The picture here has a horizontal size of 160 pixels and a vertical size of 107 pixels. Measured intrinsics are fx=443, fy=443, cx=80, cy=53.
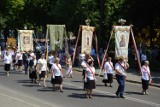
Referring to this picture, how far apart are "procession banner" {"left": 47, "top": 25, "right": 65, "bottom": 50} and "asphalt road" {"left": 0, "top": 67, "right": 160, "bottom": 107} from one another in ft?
12.2

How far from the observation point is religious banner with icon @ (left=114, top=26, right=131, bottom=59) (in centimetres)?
2452

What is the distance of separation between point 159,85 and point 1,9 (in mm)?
47669

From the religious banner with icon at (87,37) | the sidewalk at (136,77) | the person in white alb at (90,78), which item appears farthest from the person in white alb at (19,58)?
the person in white alb at (90,78)

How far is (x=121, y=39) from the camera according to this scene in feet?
81.0

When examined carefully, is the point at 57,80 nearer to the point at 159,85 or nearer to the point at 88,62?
the point at 88,62

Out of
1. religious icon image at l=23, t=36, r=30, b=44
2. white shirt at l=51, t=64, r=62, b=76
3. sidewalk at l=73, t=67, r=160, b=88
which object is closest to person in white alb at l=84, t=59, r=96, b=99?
white shirt at l=51, t=64, r=62, b=76

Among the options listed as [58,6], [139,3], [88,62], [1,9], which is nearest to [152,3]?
[139,3]

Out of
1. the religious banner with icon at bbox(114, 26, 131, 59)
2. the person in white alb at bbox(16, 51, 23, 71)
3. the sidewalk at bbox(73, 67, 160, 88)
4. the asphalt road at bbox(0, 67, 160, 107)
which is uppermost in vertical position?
the religious banner with icon at bbox(114, 26, 131, 59)

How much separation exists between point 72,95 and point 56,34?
8815mm

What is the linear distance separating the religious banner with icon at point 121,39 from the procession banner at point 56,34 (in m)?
5.04

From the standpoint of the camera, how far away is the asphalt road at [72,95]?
17.8 meters

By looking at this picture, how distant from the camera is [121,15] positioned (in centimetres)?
4475

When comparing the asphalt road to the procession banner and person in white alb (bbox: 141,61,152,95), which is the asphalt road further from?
the procession banner

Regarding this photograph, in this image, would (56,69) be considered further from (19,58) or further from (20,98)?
(19,58)
